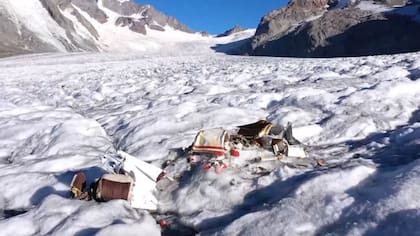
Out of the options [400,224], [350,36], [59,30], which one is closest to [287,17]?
[350,36]

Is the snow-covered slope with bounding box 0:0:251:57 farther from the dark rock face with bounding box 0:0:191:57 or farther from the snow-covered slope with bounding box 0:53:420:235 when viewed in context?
the snow-covered slope with bounding box 0:53:420:235

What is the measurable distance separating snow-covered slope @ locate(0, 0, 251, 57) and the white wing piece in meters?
56.8

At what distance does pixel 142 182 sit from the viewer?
5.64m

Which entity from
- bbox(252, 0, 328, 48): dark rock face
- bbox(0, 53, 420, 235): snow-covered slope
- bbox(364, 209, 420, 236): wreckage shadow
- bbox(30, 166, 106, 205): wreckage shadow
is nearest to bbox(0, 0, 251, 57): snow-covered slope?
bbox(252, 0, 328, 48): dark rock face

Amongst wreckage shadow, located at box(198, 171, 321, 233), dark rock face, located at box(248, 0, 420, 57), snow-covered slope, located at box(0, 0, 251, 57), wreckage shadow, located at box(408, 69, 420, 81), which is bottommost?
dark rock face, located at box(248, 0, 420, 57)

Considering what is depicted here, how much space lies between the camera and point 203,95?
37.7 feet

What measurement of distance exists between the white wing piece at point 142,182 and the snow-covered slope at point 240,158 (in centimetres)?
13

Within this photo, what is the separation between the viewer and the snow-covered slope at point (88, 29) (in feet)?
225

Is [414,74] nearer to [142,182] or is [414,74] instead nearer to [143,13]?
[142,182]

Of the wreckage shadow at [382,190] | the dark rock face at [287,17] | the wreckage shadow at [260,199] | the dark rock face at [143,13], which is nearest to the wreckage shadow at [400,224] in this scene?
the wreckage shadow at [382,190]

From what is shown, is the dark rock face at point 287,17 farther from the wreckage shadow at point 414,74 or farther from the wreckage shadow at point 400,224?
the wreckage shadow at point 400,224

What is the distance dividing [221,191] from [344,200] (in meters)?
1.43

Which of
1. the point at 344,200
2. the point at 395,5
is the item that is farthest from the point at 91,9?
the point at 344,200

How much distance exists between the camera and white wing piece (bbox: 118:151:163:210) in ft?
18.1
